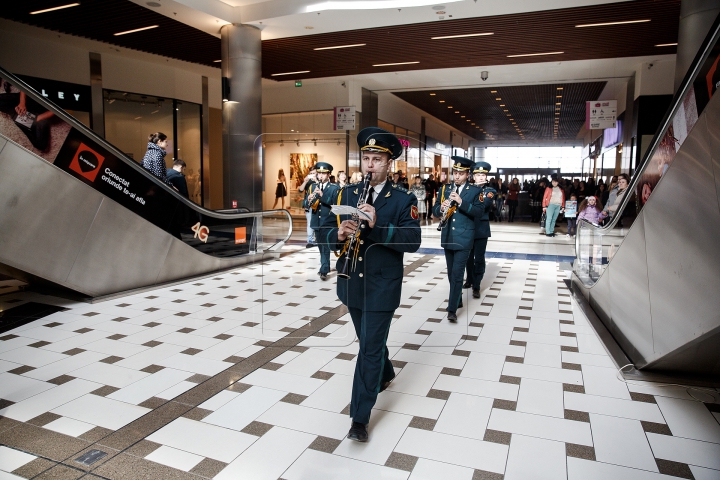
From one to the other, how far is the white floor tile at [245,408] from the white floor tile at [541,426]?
4.91 ft

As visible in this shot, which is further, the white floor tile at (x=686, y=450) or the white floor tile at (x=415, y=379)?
the white floor tile at (x=415, y=379)

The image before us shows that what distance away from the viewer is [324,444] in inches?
114

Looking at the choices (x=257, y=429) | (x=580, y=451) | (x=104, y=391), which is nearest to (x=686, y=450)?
(x=580, y=451)

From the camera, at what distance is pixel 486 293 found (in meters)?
7.08

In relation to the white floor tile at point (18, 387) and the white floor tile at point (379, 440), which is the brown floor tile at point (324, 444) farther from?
the white floor tile at point (18, 387)

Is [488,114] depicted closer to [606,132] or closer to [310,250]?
[606,132]

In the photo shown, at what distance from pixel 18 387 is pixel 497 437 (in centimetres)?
341

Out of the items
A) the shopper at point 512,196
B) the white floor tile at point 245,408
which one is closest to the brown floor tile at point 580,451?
the white floor tile at point 245,408

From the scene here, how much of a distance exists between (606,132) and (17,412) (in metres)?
20.5

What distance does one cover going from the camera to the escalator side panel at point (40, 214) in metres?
5.05

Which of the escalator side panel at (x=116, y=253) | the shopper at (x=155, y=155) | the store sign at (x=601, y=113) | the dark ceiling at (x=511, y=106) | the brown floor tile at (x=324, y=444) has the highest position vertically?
the dark ceiling at (x=511, y=106)

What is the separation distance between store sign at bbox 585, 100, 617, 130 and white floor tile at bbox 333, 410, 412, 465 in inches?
558

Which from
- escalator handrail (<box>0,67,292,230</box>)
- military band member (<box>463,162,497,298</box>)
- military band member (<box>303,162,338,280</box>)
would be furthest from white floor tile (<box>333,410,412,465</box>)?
military band member (<box>303,162,338,280</box>)

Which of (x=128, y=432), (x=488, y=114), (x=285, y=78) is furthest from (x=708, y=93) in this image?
(x=488, y=114)
